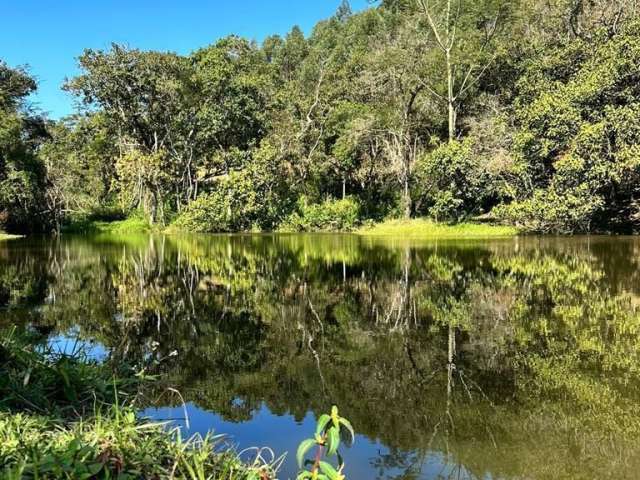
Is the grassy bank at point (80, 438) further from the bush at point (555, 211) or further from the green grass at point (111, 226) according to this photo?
the green grass at point (111, 226)

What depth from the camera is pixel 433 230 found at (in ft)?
101

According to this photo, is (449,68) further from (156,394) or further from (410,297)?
(156,394)

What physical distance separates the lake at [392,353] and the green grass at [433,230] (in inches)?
537

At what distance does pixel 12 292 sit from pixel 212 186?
2859 centimetres

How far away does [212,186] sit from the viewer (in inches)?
1567

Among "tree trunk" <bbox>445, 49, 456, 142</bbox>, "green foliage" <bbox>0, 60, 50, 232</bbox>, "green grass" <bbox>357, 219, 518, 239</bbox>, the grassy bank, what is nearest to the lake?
the grassy bank

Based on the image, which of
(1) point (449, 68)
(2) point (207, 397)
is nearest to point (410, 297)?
(2) point (207, 397)

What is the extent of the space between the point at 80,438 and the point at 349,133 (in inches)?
1298

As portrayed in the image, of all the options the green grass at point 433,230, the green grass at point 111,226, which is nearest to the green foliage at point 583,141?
the green grass at point 433,230

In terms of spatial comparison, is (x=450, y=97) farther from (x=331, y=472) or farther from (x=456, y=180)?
(x=331, y=472)

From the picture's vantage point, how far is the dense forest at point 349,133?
92.5 ft

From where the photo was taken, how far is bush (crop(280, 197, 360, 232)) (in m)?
35.7

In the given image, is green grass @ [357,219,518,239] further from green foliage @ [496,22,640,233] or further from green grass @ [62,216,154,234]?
green grass @ [62,216,154,234]

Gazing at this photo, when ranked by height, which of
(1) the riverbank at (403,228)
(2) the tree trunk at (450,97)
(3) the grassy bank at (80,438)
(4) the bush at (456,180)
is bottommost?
(3) the grassy bank at (80,438)
